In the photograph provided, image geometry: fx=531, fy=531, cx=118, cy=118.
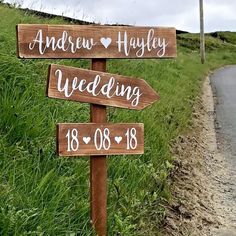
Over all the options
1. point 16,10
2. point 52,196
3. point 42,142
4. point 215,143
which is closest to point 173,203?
point 42,142

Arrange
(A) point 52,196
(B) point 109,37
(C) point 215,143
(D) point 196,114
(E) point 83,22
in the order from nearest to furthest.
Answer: (A) point 52,196 → (B) point 109,37 → (C) point 215,143 → (E) point 83,22 → (D) point 196,114

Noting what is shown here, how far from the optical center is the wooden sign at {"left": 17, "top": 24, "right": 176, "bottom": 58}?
12.2ft

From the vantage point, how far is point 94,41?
3938 mm

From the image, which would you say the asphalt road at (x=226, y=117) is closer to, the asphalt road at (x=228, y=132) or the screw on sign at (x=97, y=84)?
the asphalt road at (x=228, y=132)

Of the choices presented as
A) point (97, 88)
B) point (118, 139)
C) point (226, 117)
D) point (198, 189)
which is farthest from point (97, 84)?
point (226, 117)

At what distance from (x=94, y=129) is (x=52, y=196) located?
58cm

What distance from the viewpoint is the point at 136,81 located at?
4.09 meters

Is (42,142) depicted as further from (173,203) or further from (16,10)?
(16,10)

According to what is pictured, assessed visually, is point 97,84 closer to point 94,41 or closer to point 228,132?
point 94,41

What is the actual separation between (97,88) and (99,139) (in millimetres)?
375

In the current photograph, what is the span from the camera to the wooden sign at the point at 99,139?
3.77 m

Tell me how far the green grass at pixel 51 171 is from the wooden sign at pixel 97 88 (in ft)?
1.98

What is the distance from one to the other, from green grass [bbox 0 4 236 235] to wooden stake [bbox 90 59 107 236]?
8 centimetres

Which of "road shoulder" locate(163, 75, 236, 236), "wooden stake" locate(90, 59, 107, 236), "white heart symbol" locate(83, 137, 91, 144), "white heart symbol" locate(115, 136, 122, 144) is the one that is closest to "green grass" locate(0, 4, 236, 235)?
"wooden stake" locate(90, 59, 107, 236)
